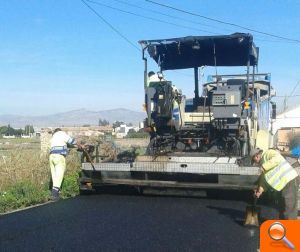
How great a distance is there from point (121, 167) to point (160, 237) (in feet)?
8.92

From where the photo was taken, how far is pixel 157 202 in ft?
27.2

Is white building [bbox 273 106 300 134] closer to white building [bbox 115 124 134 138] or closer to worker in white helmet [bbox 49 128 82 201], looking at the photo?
white building [bbox 115 124 134 138]

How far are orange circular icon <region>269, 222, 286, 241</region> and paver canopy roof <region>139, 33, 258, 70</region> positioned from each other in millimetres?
5883

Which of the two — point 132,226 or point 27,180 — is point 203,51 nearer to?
point 27,180

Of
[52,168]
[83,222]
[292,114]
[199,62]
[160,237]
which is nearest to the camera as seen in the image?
[160,237]

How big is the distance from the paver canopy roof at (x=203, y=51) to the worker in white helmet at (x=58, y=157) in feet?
7.11

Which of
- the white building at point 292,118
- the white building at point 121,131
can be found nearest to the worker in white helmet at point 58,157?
the white building at point 121,131

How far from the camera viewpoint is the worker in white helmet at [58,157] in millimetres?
9078

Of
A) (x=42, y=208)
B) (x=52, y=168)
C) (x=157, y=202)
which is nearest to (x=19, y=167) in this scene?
(x=52, y=168)

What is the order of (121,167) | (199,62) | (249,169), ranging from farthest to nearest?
(199,62) < (121,167) < (249,169)

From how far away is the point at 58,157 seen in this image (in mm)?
9320

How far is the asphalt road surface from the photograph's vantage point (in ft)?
18.6

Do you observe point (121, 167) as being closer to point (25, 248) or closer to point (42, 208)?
point (42, 208)

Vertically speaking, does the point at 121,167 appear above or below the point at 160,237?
above
